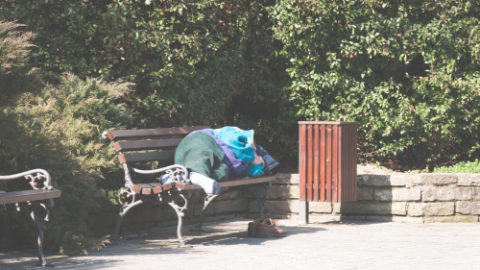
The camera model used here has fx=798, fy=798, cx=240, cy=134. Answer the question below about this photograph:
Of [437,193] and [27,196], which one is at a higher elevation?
[27,196]

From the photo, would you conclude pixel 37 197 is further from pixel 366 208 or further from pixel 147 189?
pixel 366 208

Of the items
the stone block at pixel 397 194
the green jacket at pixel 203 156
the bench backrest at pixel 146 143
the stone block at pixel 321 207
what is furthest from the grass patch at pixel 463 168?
the green jacket at pixel 203 156

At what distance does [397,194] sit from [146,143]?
3.14 metres

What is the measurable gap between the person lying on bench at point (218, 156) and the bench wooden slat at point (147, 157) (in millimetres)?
233

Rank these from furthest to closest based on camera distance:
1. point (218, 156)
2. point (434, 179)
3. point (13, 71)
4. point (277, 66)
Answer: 1. point (277, 66)
2. point (434, 179)
3. point (218, 156)
4. point (13, 71)

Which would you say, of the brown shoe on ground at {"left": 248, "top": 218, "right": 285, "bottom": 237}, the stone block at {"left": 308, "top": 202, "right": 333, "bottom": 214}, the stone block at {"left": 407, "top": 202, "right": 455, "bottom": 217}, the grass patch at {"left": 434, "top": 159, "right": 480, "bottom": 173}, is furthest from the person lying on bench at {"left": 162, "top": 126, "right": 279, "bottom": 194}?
the grass patch at {"left": 434, "top": 159, "right": 480, "bottom": 173}

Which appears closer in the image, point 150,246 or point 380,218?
point 150,246

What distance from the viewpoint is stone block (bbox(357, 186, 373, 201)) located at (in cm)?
954

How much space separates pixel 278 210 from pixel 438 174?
1.97m

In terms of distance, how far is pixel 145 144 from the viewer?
816 centimetres

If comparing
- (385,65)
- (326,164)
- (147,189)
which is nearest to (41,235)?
(147,189)

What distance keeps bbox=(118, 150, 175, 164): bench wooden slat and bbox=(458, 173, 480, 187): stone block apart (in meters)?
3.43

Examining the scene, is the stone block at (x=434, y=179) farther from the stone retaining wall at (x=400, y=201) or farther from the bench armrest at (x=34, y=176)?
the bench armrest at (x=34, y=176)

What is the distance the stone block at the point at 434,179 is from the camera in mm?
9289
